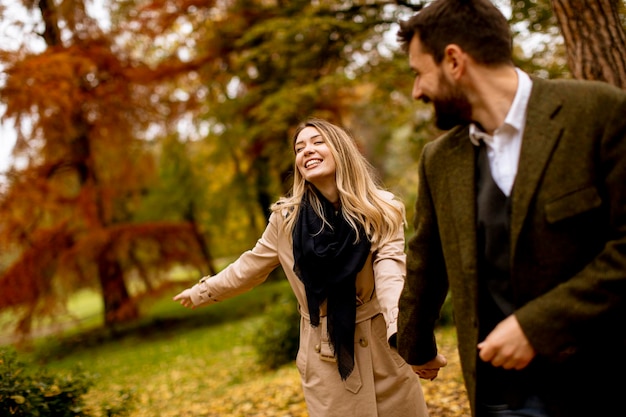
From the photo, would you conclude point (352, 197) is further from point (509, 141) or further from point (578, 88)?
point (578, 88)

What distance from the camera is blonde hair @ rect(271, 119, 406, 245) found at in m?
3.02

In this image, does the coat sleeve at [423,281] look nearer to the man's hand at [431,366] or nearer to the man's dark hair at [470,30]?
the man's hand at [431,366]

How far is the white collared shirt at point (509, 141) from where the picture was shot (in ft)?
5.61

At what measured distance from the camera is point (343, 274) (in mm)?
2904

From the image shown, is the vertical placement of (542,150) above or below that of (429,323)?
above

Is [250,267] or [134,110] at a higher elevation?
[134,110]

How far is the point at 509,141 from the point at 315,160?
1.52 meters

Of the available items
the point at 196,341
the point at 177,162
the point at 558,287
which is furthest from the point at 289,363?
the point at 177,162

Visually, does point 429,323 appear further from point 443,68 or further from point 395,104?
point 395,104

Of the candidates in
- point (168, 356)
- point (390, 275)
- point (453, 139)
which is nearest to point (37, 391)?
point (390, 275)

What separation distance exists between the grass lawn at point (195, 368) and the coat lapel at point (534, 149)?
3.84 meters

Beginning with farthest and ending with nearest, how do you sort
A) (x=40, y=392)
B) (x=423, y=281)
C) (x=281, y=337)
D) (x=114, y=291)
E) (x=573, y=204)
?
(x=114, y=291), (x=281, y=337), (x=40, y=392), (x=423, y=281), (x=573, y=204)

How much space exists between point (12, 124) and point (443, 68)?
47.8ft

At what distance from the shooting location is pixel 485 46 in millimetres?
1725
